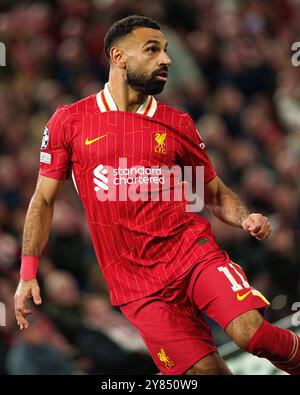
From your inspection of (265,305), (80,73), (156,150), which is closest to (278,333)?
(265,305)

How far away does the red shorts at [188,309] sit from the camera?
4625 millimetres

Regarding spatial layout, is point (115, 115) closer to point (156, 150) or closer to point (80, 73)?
point (156, 150)

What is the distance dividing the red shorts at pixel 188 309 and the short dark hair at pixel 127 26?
1.26 meters

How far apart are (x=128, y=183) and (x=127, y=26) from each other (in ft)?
2.91

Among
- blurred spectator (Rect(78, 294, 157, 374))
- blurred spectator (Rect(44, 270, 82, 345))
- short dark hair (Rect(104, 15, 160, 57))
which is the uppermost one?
short dark hair (Rect(104, 15, 160, 57))

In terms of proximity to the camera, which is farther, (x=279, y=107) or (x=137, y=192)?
(x=279, y=107)

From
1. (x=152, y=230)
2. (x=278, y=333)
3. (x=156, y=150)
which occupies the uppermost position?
(x=156, y=150)

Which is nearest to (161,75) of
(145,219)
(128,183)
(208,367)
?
(128,183)

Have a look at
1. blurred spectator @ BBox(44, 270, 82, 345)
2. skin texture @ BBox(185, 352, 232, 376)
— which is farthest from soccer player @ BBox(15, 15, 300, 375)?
blurred spectator @ BBox(44, 270, 82, 345)

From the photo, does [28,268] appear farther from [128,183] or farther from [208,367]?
[208,367]

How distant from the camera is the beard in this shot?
4.91 metres

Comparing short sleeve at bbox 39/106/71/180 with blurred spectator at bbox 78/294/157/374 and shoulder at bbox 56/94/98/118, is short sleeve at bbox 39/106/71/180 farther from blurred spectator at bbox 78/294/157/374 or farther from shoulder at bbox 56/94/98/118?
blurred spectator at bbox 78/294/157/374

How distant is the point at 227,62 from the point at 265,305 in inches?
201
